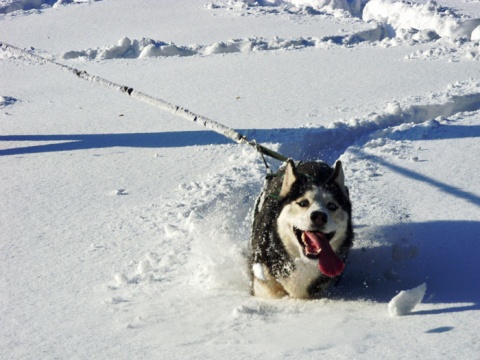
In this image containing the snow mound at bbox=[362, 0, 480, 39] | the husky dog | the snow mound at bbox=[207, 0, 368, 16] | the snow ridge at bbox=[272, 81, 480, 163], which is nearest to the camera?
the husky dog

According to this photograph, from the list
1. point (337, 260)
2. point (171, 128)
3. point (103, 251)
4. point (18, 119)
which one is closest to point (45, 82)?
point (18, 119)

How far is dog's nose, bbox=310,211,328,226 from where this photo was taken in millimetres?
2711

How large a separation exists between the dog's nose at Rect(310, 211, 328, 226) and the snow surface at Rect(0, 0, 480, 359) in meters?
0.38

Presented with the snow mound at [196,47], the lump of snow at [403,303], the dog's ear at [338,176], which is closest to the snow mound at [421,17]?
Answer: the snow mound at [196,47]

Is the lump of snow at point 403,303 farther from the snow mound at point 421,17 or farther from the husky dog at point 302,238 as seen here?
the snow mound at point 421,17

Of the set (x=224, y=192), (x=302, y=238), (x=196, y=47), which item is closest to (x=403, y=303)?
(x=302, y=238)

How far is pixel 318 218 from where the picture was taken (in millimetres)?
2725

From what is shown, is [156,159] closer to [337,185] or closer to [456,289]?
[337,185]

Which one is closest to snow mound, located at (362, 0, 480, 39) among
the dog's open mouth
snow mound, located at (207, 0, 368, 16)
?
snow mound, located at (207, 0, 368, 16)

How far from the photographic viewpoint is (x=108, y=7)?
11938mm

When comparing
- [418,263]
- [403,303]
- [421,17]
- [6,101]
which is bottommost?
[418,263]

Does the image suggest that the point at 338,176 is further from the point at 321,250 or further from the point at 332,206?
the point at 321,250

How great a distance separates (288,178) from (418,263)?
2.58 ft

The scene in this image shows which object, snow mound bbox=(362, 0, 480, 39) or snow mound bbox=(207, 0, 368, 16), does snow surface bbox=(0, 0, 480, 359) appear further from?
snow mound bbox=(207, 0, 368, 16)
